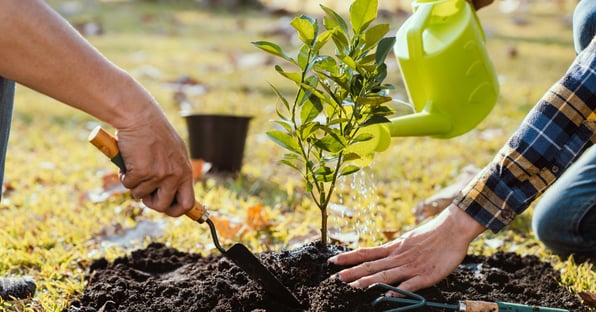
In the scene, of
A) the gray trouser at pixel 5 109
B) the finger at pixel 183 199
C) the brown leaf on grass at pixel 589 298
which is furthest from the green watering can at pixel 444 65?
the gray trouser at pixel 5 109

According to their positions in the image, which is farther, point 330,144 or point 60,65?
point 330,144

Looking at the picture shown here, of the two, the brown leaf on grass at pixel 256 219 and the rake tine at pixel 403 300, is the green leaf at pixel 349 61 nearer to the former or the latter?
the rake tine at pixel 403 300

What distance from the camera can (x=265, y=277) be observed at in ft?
6.34

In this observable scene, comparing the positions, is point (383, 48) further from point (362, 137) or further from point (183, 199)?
point (183, 199)

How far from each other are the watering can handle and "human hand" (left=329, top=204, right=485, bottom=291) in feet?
2.02

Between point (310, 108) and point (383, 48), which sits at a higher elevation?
point (383, 48)

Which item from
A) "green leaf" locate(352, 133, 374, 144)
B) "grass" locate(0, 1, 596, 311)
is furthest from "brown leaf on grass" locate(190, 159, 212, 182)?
"green leaf" locate(352, 133, 374, 144)

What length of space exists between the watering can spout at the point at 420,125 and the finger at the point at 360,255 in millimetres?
374

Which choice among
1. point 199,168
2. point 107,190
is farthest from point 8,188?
point 199,168

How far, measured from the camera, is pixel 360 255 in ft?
6.59

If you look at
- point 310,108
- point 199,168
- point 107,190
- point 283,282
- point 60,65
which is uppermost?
point 60,65

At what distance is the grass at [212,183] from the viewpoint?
2695 mm

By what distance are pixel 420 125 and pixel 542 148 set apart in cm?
48

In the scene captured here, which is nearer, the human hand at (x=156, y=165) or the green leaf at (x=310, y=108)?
the human hand at (x=156, y=165)
